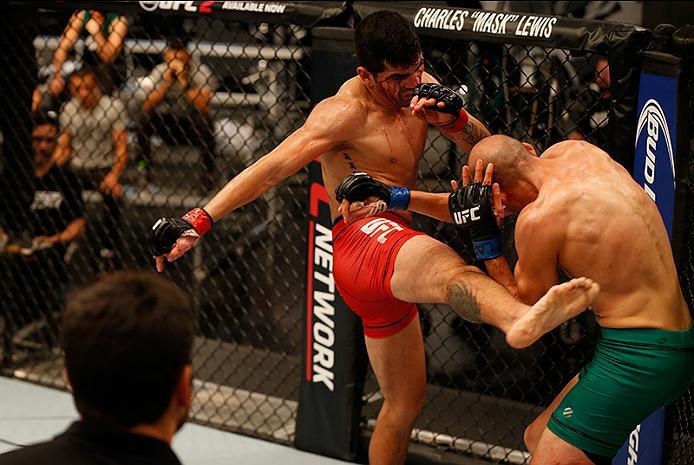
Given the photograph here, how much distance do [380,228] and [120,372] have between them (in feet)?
4.99

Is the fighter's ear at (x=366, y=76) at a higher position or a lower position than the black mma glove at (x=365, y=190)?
higher

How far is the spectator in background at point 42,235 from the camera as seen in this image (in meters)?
4.57

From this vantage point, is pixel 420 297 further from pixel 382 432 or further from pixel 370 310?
pixel 382 432

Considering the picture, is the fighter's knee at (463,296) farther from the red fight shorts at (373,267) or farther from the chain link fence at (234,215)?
the chain link fence at (234,215)

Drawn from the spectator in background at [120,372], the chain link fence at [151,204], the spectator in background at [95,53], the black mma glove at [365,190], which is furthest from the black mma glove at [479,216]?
the spectator in background at [95,53]

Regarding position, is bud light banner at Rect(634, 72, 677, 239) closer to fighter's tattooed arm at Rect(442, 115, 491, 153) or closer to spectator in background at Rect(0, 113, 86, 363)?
fighter's tattooed arm at Rect(442, 115, 491, 153)

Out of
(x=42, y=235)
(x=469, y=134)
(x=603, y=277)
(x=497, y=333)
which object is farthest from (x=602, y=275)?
(x=42, y=235)

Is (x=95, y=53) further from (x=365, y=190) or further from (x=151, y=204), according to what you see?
(x=365, y=190)

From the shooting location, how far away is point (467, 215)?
243 cm

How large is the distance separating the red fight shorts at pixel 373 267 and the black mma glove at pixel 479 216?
0.28 metres

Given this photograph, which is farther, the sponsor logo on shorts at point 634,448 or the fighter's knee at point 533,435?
the sponsor logo on shorts at point 634,448

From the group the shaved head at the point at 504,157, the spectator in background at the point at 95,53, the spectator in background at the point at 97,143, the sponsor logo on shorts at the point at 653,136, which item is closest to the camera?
the shaved head at the point at 504,157

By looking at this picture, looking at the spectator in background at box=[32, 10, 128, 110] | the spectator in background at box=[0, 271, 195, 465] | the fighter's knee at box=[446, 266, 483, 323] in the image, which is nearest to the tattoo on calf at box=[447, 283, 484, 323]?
the fighter's knee at box=[446, 266, 483, 323]

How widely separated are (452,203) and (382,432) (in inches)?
36.7
